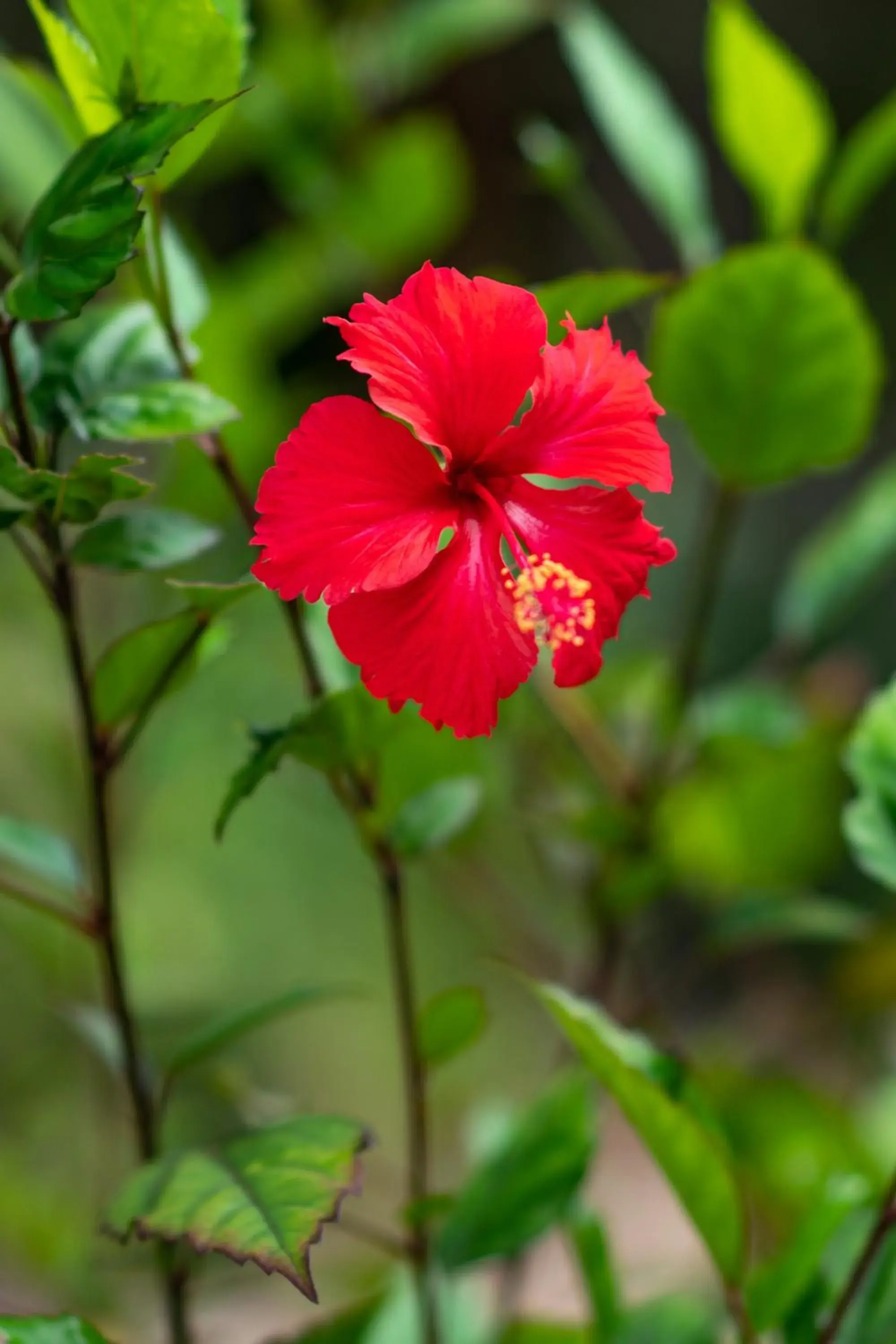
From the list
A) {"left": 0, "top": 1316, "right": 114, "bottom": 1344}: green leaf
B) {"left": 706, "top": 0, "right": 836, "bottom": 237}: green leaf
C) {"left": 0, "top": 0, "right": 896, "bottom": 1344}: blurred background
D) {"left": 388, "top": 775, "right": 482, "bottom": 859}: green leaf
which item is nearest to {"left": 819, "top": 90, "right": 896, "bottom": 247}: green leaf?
{"left": 706, "top": 0, "right": 836, "bottom": 237}: green leaf

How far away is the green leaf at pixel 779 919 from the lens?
2.34ft

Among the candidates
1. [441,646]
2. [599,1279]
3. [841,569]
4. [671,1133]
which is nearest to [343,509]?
[441,646]

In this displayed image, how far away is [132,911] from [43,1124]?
0.22 metres

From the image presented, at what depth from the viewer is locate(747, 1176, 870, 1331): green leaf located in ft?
1.56

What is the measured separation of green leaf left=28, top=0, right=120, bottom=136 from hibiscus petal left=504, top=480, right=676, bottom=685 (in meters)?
0.18

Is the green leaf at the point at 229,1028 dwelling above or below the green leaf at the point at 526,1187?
above

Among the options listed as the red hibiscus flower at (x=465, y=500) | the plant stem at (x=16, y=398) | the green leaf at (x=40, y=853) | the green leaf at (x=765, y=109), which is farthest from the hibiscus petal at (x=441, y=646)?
the green leaf at (x=765, y=109)

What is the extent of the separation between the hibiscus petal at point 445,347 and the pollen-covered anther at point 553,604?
50 millimetres

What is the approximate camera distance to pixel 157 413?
0.42 m

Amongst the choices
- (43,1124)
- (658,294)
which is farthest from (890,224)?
(43,1124)

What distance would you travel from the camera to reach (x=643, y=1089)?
17.6 inches

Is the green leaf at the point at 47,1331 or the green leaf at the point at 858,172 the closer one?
the green leaf at the point at 47,1331

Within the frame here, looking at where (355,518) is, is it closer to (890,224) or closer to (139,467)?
(139,467)

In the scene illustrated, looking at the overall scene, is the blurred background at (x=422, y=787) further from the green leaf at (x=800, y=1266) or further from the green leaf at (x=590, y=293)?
the green leaf at (x=800, y=1266)
